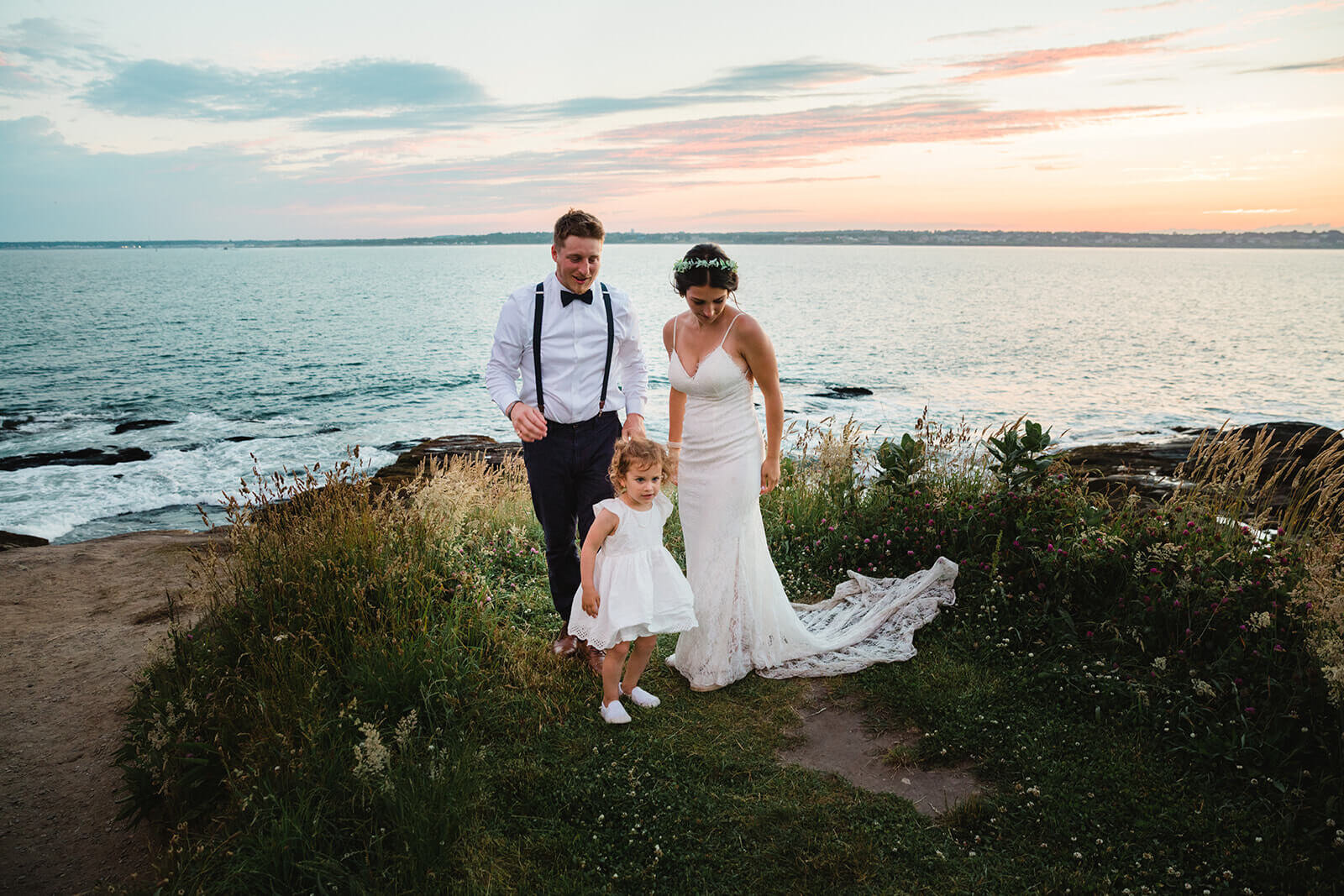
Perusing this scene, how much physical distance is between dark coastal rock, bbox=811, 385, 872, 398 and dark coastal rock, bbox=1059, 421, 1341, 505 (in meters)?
11.8

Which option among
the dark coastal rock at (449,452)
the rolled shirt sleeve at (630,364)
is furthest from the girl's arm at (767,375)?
the dark coastal rock at (449,452)

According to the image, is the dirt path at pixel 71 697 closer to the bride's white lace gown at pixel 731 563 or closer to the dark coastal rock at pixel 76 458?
the bride's white lace gown at pixel 731 563

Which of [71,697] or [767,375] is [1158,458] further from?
[71,697]

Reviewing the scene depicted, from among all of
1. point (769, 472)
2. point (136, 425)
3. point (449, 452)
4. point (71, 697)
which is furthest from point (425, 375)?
point (769, 472)

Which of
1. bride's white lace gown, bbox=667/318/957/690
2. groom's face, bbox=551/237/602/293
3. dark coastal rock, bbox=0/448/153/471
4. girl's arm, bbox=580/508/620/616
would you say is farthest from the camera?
dark coastal rock, bbox=0/448/153/471

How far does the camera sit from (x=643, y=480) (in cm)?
445

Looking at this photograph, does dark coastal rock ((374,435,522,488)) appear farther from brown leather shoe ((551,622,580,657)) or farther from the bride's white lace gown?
the bride's white lace gown

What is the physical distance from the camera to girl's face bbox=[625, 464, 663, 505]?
4441 millimetres

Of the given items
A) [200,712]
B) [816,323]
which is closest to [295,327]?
[816,323]

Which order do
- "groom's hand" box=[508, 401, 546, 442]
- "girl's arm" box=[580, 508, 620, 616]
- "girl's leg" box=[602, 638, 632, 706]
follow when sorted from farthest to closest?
1. "groom's hand" box=[508, 401, 546, 442]
2. "girl's leg" box=[602, 638, 632, 706]
3. "girl's arm" box=[580, 508, 620, 616]

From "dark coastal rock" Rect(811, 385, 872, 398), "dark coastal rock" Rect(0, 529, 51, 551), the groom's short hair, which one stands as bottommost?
"dark coastal rock" Rect(811, 385, 872, 398)

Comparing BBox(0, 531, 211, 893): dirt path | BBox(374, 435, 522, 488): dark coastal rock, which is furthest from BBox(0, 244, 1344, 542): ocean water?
BBox(0, 531, 211, 893): dirt path

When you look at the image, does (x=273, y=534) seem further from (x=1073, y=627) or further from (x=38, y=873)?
(x=1073, y=627)

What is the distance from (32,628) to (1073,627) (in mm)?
8594
